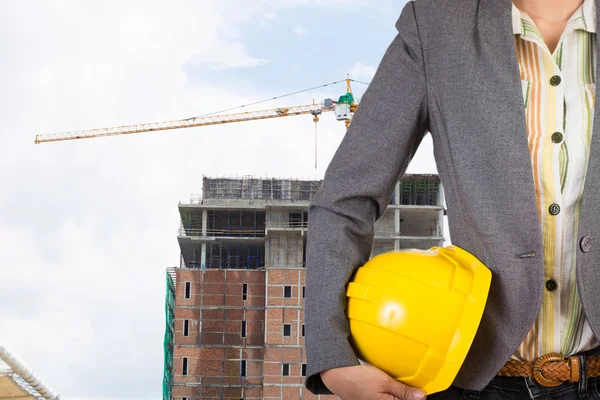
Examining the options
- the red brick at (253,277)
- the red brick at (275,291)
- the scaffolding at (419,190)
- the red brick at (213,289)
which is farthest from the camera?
the scaffolding at (419,190)

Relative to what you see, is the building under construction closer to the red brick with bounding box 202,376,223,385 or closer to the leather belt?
the red brick with bounding box 202,376,223,385

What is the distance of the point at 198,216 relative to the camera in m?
40.5

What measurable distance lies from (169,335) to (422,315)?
41.0 metres

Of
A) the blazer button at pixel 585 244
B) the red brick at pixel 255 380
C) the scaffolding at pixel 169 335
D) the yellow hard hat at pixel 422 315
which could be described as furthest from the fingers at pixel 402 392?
the scaffolding at pixel 169 335

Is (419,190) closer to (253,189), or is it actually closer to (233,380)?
(253,189)

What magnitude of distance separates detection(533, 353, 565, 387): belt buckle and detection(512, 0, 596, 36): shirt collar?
46 centimetres

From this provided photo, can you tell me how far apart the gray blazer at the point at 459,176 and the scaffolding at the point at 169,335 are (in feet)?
131

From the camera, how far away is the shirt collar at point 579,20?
121cm

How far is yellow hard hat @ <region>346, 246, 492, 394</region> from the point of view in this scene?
3.43 feet

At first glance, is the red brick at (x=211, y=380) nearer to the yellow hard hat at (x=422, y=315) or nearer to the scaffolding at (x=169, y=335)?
the scaffolding at (x=169, y=335)

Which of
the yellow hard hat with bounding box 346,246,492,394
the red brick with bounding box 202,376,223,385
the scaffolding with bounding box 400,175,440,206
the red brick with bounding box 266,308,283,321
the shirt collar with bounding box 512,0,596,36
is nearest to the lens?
the yellow hard hat with bounding box 346,246,492,394

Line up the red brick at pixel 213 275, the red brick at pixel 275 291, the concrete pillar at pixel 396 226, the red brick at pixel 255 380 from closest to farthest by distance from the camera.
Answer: the red brick at pixel 275 291 < the red brick at pixel 213 275 < the red brick at pixel 255 380 < the concrete pillar at pixel 396 226

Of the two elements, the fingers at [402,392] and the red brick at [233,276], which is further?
the red brick at [233,276]

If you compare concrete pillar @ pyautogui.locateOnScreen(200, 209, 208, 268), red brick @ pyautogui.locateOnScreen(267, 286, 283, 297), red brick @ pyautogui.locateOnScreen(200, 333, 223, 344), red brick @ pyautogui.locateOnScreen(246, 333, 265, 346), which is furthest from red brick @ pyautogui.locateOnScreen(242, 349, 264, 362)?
concrete pillar @ pyautogui.locateOnScreen(200, 209, 208, 268)
